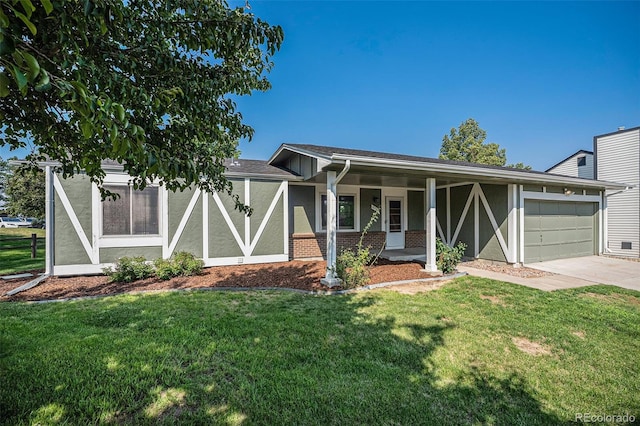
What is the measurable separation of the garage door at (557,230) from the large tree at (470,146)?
19.7 metres

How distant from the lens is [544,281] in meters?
6.93

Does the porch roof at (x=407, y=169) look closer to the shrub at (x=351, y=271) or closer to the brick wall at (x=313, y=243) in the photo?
the shrub at (x=351, y=271)

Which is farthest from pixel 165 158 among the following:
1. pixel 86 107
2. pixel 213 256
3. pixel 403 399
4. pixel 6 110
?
pixel 213 256

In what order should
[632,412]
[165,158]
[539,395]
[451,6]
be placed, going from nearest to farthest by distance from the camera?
1. [165,158]
2. [632,412]
3. [539,395]
4. [451,6]

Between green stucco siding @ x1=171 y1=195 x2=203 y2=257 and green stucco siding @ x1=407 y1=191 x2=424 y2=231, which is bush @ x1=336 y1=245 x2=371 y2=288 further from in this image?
green stucco siding @ x1=407 y1=191 x2=424 y2=231

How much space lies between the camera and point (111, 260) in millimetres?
7324

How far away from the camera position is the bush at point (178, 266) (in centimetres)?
689

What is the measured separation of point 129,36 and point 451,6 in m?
9.78

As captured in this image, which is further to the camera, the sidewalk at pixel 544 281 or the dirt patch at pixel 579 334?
the sidewalk at pixel 544 281

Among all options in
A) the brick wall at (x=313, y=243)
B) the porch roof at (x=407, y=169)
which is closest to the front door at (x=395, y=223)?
the brick wall at (x=313, y=243)

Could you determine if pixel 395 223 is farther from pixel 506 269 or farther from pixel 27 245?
pixel 27 245

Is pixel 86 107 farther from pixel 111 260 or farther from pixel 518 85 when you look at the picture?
pixel 518 85

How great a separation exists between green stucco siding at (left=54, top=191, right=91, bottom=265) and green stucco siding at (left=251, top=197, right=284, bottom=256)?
169 inches

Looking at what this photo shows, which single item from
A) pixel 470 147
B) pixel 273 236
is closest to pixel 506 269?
pixel 273 236
